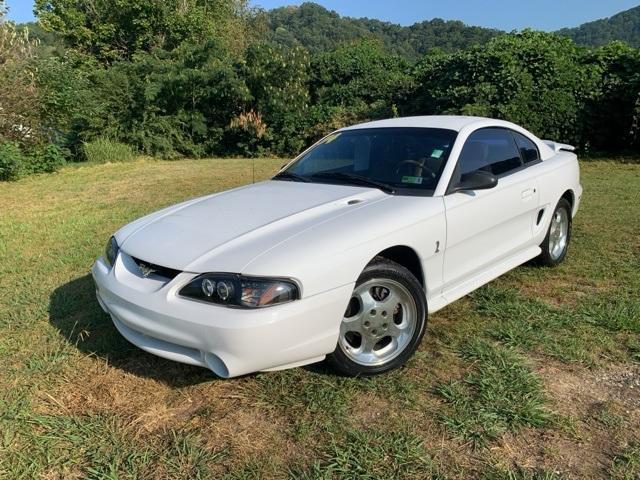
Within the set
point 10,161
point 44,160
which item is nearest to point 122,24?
point 44,160

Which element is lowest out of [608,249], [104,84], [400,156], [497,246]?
[608,249]

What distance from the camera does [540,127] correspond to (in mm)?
11883

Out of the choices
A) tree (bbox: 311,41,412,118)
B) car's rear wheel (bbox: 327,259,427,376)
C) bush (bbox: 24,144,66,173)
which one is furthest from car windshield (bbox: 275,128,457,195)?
tree (bbox: 311,41,412,118)

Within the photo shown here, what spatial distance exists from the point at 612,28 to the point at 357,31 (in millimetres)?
29409

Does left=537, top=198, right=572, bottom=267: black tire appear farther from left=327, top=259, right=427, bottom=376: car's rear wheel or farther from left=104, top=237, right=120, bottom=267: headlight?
left=104, top=237, right=120, bottom=267: headlight

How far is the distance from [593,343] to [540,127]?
9731 mm

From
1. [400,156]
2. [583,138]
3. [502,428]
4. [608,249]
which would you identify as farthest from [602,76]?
[502,428]

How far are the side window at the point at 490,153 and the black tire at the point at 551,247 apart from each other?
680mm

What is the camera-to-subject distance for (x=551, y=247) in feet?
15.1

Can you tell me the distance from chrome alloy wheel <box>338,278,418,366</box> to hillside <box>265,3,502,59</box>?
1756 inches

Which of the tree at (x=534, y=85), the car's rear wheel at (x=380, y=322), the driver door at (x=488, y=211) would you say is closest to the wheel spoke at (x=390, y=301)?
the car's rear wheel at (x=380, y=322)

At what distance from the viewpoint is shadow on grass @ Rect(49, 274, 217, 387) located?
10.1 feet

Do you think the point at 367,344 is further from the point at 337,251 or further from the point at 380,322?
the point at 337,251

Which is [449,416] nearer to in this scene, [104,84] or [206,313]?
[206,313]
